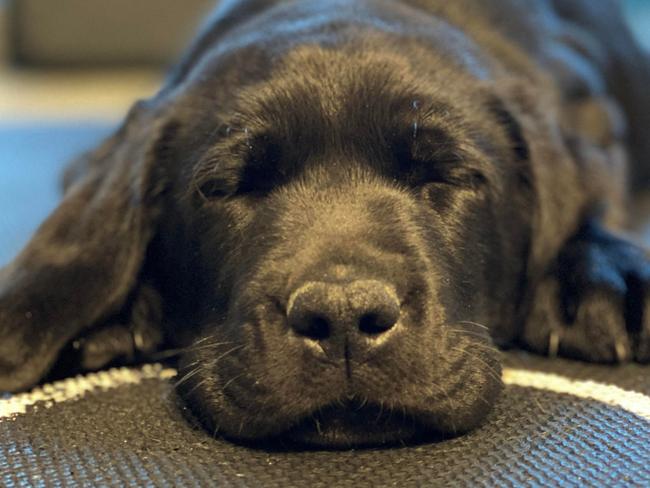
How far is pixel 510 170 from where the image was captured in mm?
1793

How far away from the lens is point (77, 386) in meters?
1.60

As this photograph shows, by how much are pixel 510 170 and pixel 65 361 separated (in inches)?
32.1

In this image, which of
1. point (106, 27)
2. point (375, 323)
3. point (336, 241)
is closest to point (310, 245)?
point (336, 241)

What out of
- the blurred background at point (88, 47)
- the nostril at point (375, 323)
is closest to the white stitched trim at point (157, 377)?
the nostril at point (375, 323)

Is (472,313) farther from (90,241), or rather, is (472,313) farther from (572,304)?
(90,241)

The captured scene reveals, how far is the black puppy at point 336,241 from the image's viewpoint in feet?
4.31

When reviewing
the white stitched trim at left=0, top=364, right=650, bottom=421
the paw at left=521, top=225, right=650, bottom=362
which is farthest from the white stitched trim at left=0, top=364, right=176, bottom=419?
the paw at left=521, top=225, right=650, bottom=362

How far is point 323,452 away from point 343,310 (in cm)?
21

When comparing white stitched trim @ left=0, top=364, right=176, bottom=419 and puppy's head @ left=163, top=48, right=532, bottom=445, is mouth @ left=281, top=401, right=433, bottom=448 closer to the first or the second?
puppy's head @ left=163, top=48, right=532, bottom=445

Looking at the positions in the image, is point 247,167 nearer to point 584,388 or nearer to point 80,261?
point 80,261

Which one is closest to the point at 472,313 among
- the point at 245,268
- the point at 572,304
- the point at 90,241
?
the point at 572,304

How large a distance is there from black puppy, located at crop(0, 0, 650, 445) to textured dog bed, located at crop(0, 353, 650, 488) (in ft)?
0.13

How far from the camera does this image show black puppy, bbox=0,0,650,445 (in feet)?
4.31

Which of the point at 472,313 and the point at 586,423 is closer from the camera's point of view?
the point at 586,423
